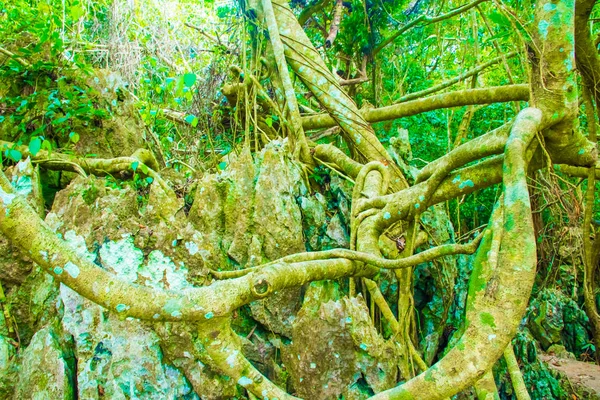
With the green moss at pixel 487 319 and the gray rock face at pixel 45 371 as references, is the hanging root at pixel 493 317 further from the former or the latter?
the gray rock face at pixel 45 371

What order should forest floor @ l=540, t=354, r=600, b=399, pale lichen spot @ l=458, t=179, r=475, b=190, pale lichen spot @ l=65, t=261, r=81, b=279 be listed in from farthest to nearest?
forest floor @ l=540, t=354, r=600, b=399 → pale lichen spot @ l=458, t=179, r=475, b=190 → pale lichen spot @ l=65, t=261, r=81, b=279

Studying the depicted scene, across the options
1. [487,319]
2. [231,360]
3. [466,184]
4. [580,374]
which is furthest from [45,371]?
[580,374]

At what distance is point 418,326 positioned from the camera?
3.04m

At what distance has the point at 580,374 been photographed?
460 centimetres

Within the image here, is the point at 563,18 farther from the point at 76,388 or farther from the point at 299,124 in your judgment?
the point at 76,388

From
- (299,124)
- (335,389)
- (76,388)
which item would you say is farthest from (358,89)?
(76,388)

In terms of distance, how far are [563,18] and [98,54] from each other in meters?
4.15

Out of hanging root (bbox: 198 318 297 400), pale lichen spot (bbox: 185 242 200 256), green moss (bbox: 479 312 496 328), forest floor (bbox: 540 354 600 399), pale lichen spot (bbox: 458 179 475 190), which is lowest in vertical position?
forest floor (bbox: 540 354 600 399)

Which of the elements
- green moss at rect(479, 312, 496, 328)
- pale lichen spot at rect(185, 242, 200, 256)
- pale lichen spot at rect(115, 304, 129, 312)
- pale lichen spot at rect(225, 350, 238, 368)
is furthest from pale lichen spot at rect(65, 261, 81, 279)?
green moss at rect(479, 312, 496, 328)

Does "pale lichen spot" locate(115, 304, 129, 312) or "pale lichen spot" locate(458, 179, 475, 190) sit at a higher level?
"pale lichen spot" locate(458, 179, 475, 190)

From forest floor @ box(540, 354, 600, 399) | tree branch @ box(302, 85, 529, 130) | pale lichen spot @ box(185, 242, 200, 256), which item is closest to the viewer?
pale lichen spot @ box(185, 242, 200, 256)

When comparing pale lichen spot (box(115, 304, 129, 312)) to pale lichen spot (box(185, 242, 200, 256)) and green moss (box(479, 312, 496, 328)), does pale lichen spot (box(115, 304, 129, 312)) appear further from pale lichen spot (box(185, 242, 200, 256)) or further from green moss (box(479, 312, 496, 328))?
green moss (box(479, 312, 496, 328))

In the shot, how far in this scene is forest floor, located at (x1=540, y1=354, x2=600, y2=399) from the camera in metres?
3.89

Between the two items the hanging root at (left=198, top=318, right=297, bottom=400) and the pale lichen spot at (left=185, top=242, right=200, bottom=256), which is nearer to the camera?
the hanging root at (left=198, top=318, right=297, bottom=400)
